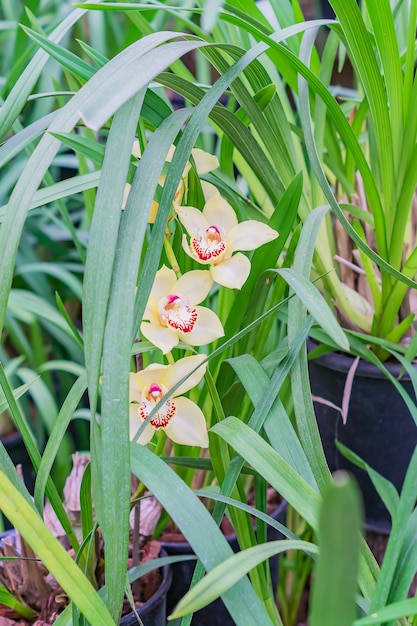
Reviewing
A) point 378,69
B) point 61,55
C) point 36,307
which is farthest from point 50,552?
point 36,307

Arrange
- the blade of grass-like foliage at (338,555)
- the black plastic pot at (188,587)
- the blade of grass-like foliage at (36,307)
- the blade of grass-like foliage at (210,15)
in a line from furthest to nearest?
the blade of grass-like foliage at (36,307), the black plastic pot at (188,587), the blade of grass-like foliage at (210,15), the blade of grass-like foliage at (338,555)

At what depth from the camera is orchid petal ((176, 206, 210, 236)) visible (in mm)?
444

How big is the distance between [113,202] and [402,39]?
1.85ft

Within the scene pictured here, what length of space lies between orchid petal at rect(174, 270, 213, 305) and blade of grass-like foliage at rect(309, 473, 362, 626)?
Result: 0.23m

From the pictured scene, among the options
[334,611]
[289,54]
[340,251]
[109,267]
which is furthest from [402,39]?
[334,611]

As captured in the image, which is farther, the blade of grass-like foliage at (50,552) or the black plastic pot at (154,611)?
the black plastic pot at (154,611)

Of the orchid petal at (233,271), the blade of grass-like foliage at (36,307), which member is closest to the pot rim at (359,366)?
the orchid petal at (233,271)

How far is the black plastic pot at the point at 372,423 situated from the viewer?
62cm

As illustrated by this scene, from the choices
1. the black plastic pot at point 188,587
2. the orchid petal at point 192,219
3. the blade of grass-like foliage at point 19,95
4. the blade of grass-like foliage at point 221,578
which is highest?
the blade of grass-like foliage at point 19,95

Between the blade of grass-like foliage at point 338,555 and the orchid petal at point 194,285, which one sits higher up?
the orchid petal at point 194,285

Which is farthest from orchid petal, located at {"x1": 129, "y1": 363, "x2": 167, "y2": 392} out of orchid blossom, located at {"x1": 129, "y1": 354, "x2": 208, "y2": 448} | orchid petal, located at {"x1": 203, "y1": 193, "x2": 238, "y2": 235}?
orchid petal, located at {"x1": 203, "y1": 193, "x2": 238, "y2": 235}

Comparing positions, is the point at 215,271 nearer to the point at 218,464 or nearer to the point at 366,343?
the point at 218,464

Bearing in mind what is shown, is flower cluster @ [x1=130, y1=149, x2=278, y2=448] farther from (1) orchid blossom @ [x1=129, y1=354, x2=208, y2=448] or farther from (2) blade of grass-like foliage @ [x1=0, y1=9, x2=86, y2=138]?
(2) blade of grass-like foliage @ [x1=0, y1=9, x2=86, y2=138]

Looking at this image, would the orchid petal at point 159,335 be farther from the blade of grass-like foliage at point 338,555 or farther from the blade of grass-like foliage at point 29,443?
the blade of grass-like foliage at point 338,555
